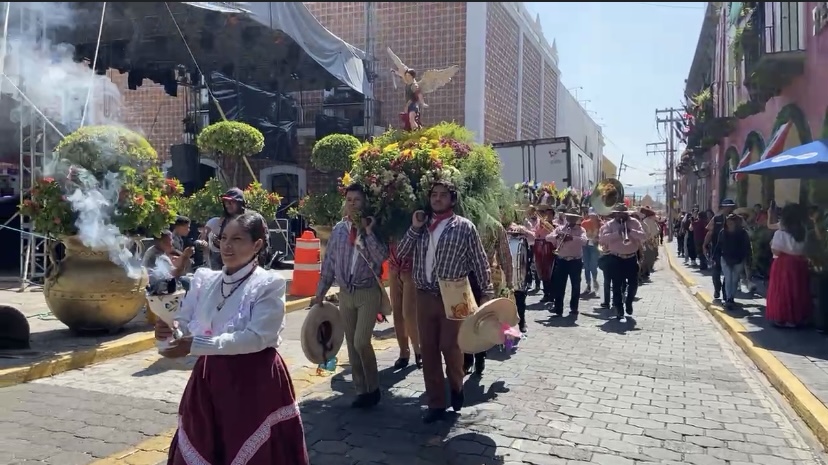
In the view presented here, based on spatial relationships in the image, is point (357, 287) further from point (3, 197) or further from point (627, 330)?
point (3, 197)

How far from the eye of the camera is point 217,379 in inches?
118

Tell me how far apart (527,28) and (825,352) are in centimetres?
2009

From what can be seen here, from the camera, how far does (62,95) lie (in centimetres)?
956

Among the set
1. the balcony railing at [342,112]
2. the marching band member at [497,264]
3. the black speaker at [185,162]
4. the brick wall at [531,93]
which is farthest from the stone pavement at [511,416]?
the brick wall at [531,93]

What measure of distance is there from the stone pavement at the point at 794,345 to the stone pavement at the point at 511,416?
42 centimetres

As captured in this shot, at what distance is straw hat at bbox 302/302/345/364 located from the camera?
188 inches

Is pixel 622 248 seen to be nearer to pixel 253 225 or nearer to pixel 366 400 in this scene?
pixel 366 400

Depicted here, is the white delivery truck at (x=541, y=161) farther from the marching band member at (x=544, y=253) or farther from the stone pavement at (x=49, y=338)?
the stone pavement at (x=49, y=338)

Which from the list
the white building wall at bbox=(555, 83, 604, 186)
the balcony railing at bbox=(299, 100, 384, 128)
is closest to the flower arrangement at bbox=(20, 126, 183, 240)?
the balcony railing at bbox=(299, 100, 384, 128)

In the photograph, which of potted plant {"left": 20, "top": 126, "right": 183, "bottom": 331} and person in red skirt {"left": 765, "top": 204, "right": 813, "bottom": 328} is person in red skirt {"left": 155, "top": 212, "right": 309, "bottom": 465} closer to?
potted plant {"left": 20, "top": 126, "right": 183, "bottom": 331}

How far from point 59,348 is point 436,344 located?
4.31m

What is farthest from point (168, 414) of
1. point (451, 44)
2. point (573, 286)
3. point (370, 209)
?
point (451, 44)

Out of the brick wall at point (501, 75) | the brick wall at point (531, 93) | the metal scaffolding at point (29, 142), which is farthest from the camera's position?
the brick wall at point (531, 93)

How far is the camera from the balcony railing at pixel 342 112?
1998cm
